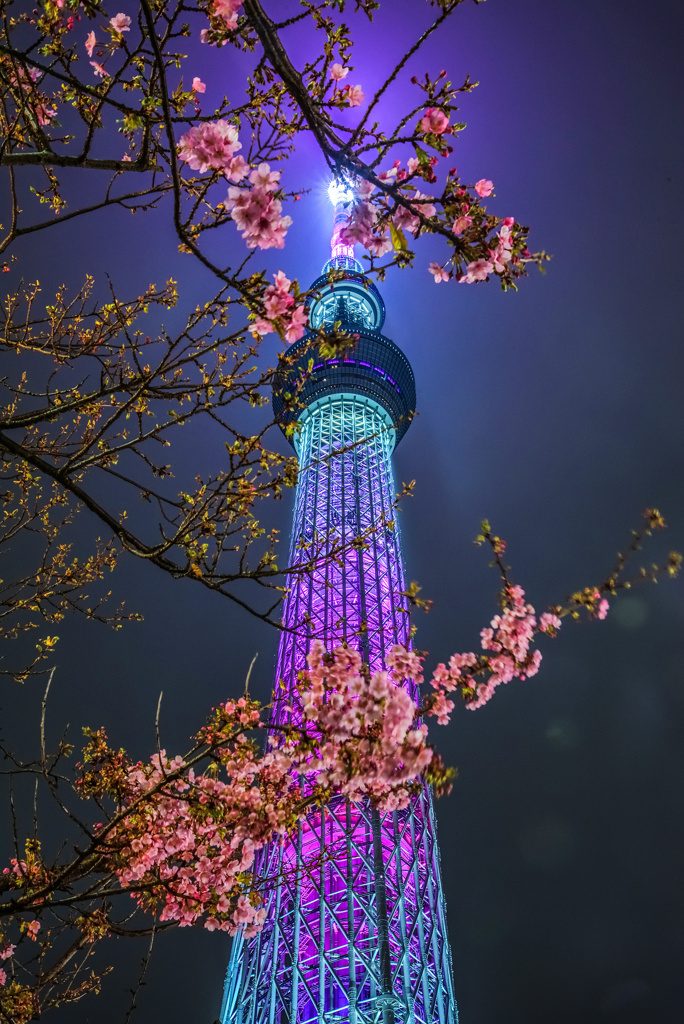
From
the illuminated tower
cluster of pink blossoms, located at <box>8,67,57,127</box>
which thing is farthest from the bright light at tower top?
the illuminated tower

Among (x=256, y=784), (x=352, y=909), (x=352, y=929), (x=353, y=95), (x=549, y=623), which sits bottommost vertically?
(x=352, y=929)

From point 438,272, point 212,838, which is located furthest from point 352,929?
point 438,272

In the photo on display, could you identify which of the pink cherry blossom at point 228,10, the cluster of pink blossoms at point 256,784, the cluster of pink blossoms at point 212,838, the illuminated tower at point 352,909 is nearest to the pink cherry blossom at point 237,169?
the pink cherry blossom at point 228,10

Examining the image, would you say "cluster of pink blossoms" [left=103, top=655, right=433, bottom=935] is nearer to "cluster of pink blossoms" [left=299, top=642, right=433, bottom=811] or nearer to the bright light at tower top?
"cluster of pink blossoms" [left=299, top=642, right=433, bottom=811]

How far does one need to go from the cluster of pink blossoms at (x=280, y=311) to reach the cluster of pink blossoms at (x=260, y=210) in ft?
0.84

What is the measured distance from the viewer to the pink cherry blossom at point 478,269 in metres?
2.83

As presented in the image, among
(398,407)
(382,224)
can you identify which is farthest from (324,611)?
(382,224)

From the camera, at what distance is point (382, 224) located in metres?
3.09

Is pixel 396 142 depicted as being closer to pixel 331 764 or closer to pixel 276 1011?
pixel 331 764

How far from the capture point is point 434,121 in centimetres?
262

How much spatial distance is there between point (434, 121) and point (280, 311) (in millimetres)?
1097

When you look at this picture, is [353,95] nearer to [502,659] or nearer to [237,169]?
[237,169]

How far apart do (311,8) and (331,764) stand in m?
4.19

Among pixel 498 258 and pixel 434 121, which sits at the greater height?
pixel 434 121
